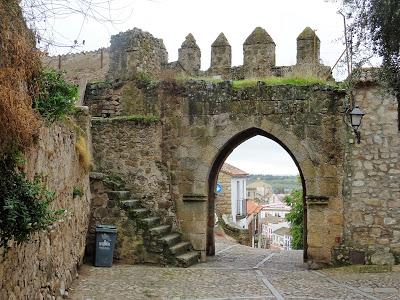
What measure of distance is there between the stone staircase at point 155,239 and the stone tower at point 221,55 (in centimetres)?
540

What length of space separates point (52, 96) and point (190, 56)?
11.6 m

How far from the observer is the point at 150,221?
36.0 feet

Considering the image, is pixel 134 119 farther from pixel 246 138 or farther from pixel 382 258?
pixel 382 258

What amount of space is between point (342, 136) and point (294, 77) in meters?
1.79

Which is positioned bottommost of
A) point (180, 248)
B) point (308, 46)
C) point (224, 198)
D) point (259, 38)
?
point (180, 248)

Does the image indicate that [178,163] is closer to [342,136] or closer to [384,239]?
[342,136]

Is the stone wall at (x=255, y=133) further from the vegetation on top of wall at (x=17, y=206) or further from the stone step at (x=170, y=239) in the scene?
the vegetation on top of wall at (x=17, y=206)

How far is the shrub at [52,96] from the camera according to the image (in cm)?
580

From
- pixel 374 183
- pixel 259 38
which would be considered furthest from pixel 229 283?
pixel 259 38

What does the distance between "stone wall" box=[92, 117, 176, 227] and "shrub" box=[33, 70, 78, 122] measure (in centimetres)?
573

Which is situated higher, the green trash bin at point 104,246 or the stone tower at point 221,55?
the stone tower at point 221,55

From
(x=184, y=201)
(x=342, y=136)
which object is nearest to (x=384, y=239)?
(x=342, y=136)

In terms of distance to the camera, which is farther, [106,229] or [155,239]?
[155,239]

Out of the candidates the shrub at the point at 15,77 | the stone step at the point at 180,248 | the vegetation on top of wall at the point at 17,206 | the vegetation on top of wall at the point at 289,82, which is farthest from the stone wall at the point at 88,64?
the vegetation on top of wall at the point at 17,206
